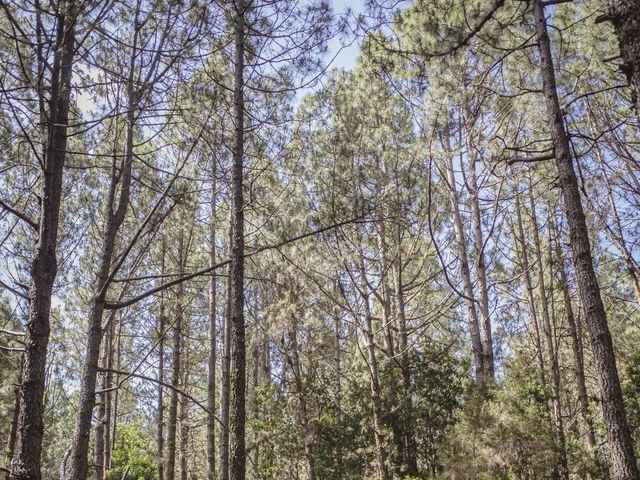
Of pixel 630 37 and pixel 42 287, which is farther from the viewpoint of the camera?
pixel 42 287

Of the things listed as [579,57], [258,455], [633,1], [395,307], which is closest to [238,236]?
[633,1]

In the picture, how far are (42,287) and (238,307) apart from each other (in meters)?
2.08

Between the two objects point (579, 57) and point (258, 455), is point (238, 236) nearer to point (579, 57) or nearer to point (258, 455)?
point (579, 57)

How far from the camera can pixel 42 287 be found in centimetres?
281

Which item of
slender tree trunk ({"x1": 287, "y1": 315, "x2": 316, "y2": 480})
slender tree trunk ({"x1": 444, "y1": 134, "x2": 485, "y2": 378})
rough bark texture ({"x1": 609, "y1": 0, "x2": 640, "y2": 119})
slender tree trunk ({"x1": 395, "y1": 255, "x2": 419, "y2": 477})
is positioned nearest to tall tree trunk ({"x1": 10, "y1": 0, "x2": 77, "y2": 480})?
rough bark texture ({"x1": 609, "y1": 0, "x2": 640, "y2": 119})

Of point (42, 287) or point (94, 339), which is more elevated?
point (42, 287)

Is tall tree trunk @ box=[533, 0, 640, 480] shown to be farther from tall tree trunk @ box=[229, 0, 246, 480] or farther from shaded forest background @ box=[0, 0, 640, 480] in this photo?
tall tree trunk @ box=[229, 0, 246, 480]

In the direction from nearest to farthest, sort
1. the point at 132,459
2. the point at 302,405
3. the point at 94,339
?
the point at 94,339 < the point at 302,405 < the point at 132,459

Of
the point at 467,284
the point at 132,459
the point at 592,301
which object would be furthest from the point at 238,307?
the point at 132,459

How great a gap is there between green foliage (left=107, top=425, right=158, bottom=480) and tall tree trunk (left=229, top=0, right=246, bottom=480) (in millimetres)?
10888

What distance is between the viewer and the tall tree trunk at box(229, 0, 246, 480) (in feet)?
14.2

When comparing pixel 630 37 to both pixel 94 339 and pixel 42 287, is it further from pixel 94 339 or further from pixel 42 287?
pixel 94 339

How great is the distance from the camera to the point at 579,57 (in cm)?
675

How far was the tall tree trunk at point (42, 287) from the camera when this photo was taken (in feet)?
8.34
